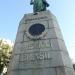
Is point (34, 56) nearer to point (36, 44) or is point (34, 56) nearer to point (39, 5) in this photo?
point (36, 44)

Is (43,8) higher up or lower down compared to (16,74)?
higher up

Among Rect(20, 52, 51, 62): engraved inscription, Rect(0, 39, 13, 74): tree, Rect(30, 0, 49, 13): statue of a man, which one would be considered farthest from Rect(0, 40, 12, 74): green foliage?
Rect(20, 52, 51, 62): engraved inscription

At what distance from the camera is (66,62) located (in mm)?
12180

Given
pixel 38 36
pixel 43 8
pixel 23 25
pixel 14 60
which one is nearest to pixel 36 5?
pixel 43 8

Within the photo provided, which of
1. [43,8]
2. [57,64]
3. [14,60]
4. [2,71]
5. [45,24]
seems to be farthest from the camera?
[2,71]

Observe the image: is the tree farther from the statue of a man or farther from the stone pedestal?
the statue of a man

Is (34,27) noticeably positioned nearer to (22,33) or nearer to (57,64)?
(22,33)

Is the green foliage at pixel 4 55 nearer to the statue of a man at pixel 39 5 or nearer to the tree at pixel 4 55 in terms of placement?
the tree at pixel 4 55

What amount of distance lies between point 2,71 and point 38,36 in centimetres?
1060

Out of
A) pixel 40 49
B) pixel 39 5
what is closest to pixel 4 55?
pixel 39 5

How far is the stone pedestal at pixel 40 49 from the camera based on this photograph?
469 inches

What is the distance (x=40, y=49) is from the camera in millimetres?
12711

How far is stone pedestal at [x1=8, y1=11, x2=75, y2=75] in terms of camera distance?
11.9 meters

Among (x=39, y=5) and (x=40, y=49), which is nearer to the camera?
(x=40, y=49)
